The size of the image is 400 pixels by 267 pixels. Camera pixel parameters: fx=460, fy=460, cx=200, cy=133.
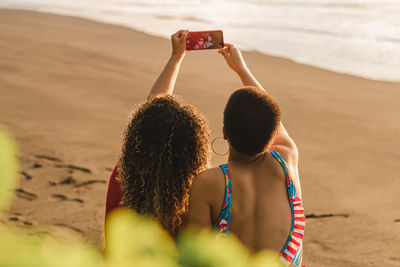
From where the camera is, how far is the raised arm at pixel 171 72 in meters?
2.51

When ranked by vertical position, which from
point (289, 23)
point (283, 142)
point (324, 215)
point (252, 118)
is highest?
point (252, 118)

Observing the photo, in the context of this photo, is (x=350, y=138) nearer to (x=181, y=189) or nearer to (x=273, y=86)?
(x=273, y=86)

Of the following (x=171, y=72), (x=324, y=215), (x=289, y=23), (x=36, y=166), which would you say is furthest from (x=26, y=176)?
(x=289, y=23)

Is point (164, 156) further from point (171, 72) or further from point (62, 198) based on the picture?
point (62, 198)

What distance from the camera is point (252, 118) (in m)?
1.78

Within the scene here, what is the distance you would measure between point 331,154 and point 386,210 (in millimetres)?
1486

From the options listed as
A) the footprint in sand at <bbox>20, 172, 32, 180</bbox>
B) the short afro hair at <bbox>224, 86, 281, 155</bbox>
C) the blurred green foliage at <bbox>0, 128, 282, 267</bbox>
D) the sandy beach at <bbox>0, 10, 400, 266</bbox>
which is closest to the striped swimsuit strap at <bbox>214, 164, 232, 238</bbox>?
the short afro hair at <bbox>224, 86, 281, 155</bbox>

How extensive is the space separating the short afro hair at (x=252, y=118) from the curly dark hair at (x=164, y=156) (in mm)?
197

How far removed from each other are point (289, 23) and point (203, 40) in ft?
53.3

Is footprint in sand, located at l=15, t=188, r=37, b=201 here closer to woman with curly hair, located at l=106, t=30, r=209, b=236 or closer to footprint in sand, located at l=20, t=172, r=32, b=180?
footprint in sand, located at l=20, t=172, r=32, b=180

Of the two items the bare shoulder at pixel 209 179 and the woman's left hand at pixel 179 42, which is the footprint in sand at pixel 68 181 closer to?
the woman's left hand at pixel 179 42

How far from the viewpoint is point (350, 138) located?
6258 mm

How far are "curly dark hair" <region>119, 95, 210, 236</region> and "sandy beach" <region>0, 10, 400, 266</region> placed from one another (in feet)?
4.92

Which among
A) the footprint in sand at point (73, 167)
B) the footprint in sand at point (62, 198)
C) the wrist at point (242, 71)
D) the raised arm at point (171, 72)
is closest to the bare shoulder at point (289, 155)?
the wrist at point (242, 71)
